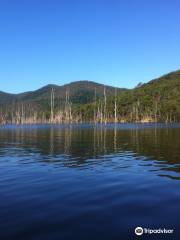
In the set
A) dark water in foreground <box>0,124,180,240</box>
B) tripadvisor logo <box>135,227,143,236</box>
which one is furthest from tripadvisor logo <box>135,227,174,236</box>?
dark water in foreground <box>0,124,180,240</box>

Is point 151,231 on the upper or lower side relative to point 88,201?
lower

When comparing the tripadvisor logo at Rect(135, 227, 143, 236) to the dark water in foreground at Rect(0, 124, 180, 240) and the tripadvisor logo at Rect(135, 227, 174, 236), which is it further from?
the dark water in foreground at Rect(0, 124, 180, 240)

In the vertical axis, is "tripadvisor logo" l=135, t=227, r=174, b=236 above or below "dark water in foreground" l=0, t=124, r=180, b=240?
below

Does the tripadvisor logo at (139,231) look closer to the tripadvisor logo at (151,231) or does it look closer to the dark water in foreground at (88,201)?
the tripadvisor logo at (151,231)

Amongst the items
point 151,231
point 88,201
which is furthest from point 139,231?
point 88,201

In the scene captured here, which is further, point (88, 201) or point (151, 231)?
point (88, 201)

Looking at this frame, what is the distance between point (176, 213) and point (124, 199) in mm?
3549

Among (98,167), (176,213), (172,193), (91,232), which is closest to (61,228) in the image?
(91,232)

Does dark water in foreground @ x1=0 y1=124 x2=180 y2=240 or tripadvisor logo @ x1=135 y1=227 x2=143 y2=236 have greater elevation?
dark water in foreground @ x1=0 y1=124 x2=180 y2=240

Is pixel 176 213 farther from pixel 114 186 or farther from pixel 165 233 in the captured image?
pixel 114 186

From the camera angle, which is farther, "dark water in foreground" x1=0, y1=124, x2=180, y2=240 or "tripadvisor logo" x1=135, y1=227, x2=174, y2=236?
"dark water in foreground" x1=0, y1=124, x2=180, y2=240

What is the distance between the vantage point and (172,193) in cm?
1939

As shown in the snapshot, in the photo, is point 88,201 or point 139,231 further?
point 88,201

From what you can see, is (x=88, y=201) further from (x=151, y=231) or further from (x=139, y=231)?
(x=151, y=231)
